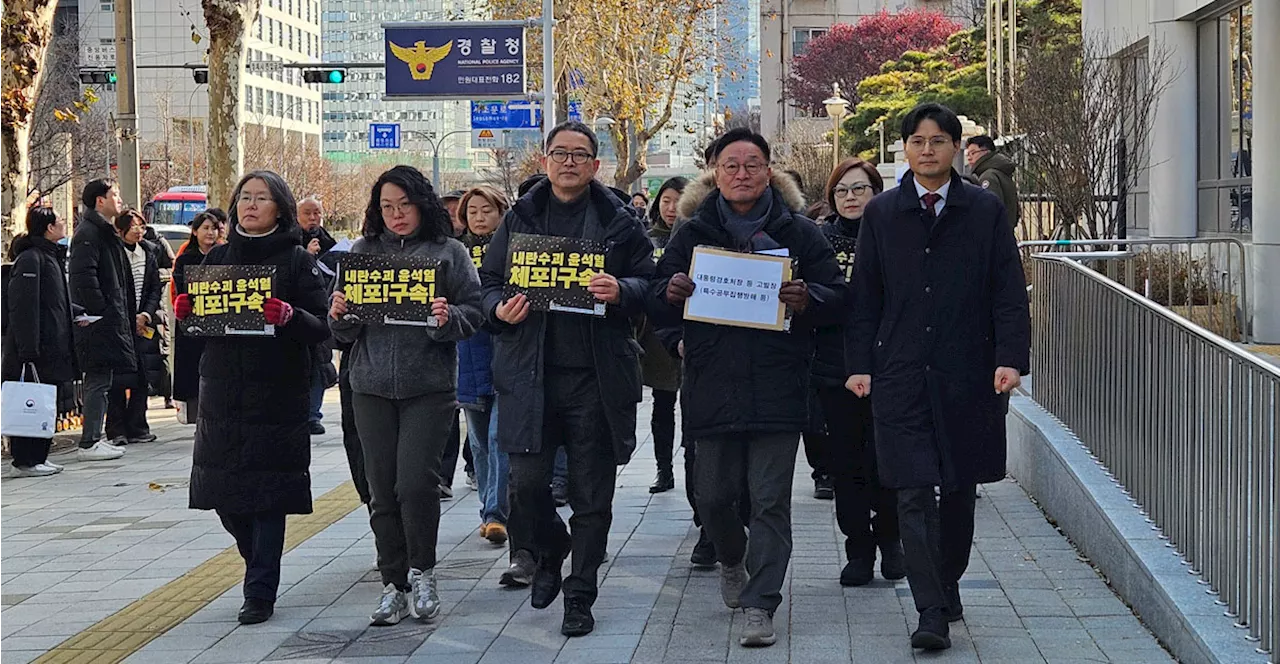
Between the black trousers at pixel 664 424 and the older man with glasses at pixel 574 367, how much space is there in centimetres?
333

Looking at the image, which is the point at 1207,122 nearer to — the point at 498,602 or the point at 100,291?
the point at 100,291

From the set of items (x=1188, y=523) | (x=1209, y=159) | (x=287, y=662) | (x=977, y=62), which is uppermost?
(x=977, y=62)

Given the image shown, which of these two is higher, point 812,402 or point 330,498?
point 812,402

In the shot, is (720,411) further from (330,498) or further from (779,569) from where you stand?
(330,498)

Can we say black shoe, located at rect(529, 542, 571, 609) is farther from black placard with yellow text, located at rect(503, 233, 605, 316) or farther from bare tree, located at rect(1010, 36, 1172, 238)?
bare tree, located at rect(1010, 36, 1172, 238)

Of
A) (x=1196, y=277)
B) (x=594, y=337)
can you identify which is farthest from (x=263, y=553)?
(x=1196, y=277)

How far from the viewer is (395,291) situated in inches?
270

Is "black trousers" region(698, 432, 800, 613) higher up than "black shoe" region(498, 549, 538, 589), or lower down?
higher up

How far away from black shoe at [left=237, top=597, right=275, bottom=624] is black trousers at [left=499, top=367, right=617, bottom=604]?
119cm

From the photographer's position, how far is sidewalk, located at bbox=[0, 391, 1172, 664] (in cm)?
645

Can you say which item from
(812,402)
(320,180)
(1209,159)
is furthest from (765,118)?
(812,402)

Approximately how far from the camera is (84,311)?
12797 millimetres

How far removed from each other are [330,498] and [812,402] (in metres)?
4.48

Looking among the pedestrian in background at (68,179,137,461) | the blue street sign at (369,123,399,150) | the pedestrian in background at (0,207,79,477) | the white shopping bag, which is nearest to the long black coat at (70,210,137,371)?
the pedestrian in background at (68,179,137,461)
